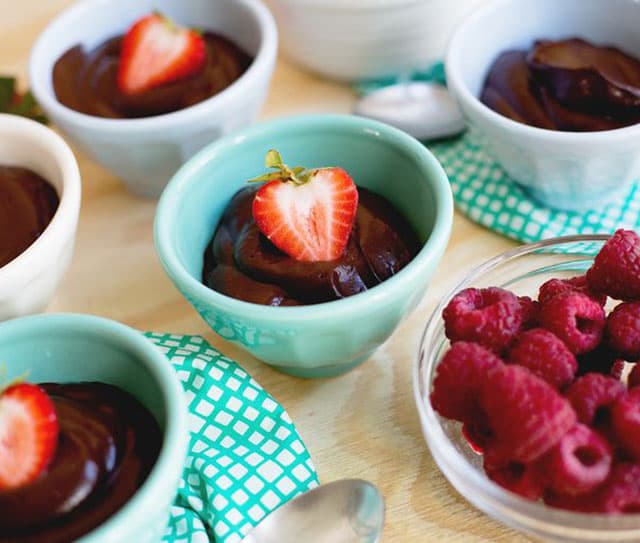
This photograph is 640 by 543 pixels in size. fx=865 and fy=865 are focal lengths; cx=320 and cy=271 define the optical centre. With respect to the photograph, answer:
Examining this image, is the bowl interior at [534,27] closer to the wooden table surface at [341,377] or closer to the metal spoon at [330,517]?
the wooden table surface at [341,377]

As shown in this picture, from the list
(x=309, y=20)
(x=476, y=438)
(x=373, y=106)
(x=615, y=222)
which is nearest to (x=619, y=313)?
(x=476, y=438)

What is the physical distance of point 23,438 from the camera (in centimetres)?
81

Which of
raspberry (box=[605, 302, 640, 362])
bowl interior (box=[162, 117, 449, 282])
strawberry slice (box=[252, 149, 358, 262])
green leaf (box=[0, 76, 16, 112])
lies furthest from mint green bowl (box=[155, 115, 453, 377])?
green leaf (box=[0, 76, 16, 112])

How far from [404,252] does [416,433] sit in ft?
0.71

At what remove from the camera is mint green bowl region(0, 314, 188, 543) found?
85 centimetres

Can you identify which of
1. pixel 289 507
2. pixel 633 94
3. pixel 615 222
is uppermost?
pixel 633 94

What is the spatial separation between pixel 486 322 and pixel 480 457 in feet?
0.51

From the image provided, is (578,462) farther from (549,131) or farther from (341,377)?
(549,131)

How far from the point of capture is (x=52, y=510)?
31.7 inches

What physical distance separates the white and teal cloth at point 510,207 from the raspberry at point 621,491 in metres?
0.47

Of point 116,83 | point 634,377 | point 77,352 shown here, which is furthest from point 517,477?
point 116,83

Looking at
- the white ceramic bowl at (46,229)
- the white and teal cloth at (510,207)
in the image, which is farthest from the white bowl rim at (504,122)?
the white ceramic bowl at (46,229)

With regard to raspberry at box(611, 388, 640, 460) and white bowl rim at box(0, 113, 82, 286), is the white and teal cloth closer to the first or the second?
raspberry at box(611, 388, 640, 460)

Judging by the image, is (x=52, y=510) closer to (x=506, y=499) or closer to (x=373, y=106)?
(x=506, y=499)
